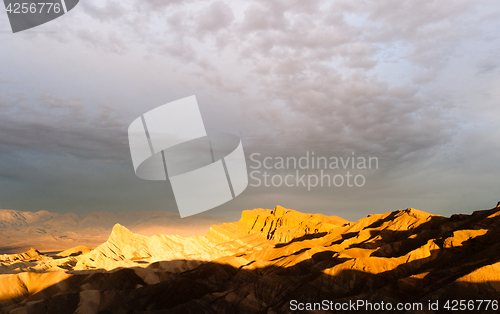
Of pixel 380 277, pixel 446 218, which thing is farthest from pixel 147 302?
pixel 446 218

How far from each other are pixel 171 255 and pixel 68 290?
3939 cm

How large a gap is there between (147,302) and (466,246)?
5909 centimetres

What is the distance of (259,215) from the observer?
7643 inches

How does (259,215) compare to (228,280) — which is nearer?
(228,280)

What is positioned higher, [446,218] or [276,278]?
[446,218]

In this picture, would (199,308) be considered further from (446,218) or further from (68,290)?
(446,218)

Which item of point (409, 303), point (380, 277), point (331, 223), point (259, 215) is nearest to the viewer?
point (409, 303)

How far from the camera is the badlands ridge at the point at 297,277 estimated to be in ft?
168

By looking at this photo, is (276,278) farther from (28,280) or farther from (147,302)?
(28,280)

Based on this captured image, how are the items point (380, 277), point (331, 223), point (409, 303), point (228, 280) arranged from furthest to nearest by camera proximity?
1. point (331, 223)
2. point (228, 280)
3. point (380, 277)
4. point (409, 303)

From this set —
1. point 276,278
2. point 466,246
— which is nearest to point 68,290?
point 276,278

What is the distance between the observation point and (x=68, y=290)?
251 feet

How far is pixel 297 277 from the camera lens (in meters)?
71.4

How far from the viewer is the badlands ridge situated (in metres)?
51.1
